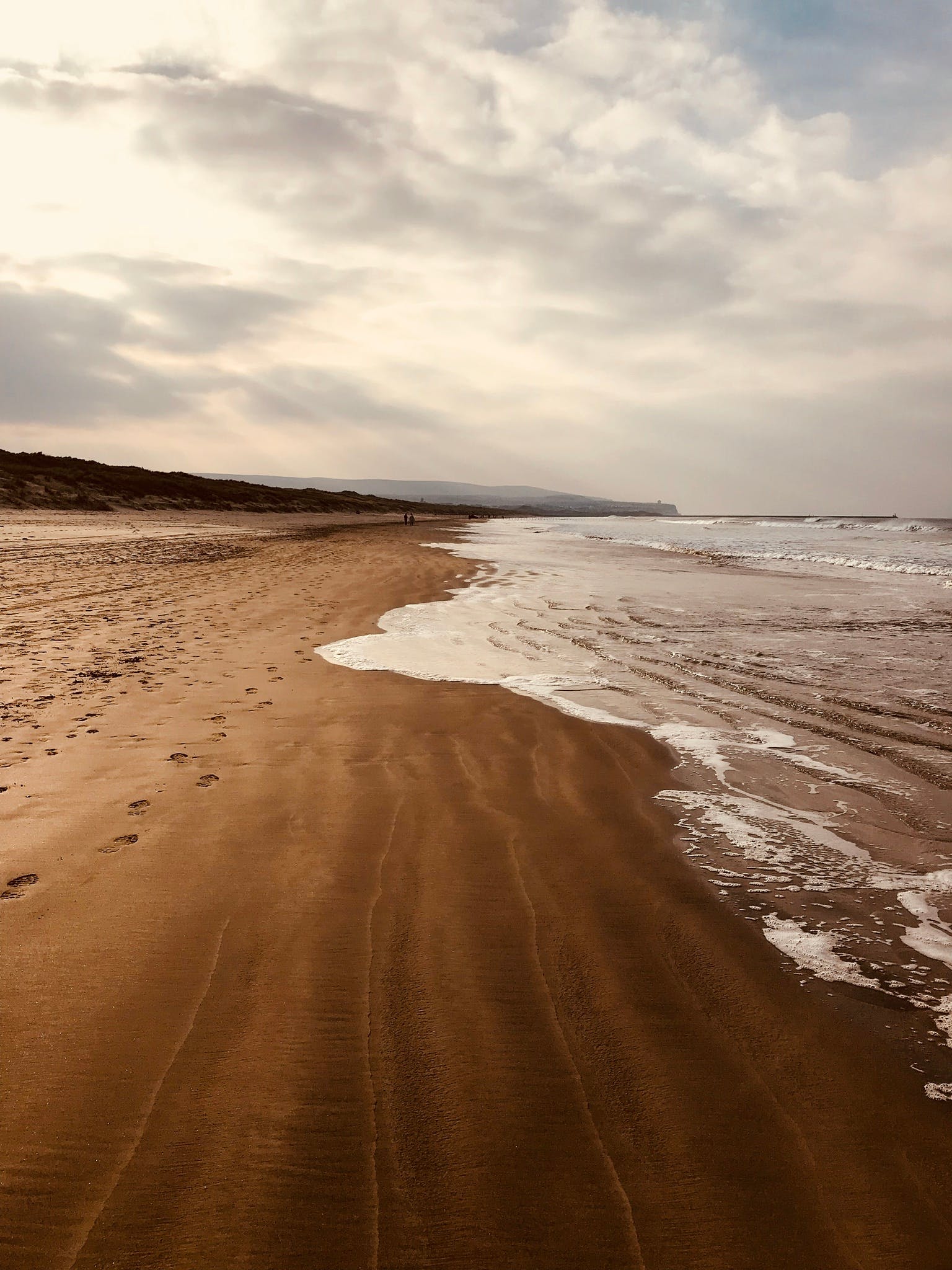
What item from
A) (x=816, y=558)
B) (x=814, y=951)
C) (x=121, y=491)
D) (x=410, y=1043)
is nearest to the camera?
(x=410, y=1043)

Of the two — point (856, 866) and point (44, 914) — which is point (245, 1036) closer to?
point (44, 914)

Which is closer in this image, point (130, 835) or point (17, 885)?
point (17, 885)

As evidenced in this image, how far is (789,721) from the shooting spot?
18.3 ft

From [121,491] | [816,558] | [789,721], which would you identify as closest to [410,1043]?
[789,721]

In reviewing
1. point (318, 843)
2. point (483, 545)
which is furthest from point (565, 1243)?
point (483, 545)

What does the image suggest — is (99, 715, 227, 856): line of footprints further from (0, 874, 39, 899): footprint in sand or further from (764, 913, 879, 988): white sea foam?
(764, 913, 879, 988): white sea foam

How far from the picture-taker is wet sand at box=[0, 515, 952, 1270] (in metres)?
1.67

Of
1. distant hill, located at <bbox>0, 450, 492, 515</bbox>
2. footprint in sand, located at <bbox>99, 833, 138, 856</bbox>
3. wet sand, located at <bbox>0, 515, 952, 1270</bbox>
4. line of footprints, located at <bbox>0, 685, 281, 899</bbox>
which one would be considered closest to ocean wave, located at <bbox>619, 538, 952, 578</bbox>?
wet sand, located at <bbox>0, 515, 952, 1270</bbox>

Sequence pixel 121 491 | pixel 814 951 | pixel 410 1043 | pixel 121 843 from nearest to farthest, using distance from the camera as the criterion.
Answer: pixel 410 1043
pixel 814 951
pixel 121 843
pixel 121 491

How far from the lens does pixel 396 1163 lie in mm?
1812

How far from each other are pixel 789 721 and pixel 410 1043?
14.2 feet

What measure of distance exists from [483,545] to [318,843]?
23630mm

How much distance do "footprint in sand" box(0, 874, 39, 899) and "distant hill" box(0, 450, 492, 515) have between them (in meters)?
36.9

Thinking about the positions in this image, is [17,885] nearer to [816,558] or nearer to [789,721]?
[789,721]
